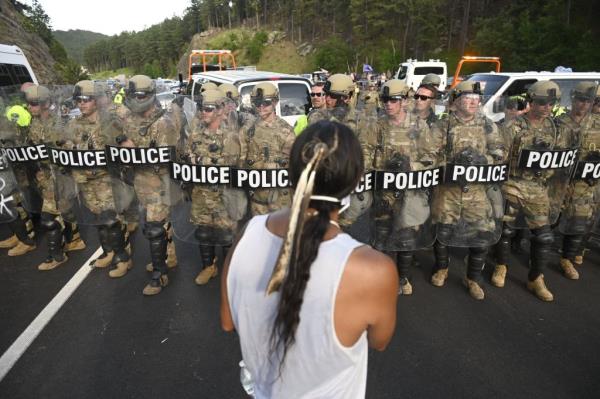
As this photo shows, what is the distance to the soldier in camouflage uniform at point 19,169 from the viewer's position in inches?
174

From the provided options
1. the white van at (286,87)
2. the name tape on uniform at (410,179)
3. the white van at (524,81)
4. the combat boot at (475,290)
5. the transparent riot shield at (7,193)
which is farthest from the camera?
the white van at (524,81)

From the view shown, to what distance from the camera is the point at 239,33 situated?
7806cm

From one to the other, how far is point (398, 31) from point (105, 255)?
175 ft

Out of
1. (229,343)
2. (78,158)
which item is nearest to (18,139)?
(78,158)

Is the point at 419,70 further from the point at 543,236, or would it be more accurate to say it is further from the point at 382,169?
the point at 382,169

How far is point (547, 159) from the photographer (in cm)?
356

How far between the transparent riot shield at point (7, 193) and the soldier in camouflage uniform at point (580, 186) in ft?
19.4

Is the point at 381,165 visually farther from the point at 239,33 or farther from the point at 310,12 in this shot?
the point at 239,33

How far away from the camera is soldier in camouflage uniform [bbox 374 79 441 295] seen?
3.48 m

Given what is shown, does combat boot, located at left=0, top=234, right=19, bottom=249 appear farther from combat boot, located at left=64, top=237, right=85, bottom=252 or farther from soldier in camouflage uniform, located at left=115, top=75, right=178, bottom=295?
soldier in camouflage uniform, located at left=115, top=75, right=178, bottom=295

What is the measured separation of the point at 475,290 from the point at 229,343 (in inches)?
95.0

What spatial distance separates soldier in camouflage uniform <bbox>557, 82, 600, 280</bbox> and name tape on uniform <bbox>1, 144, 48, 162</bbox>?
5.42 metres

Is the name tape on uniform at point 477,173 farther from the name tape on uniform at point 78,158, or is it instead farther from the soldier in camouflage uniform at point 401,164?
the name tape on uniform at point 78,158

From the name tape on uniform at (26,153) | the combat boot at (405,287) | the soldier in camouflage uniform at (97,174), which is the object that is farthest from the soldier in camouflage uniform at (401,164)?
the name tape on uniform at (26,153)
